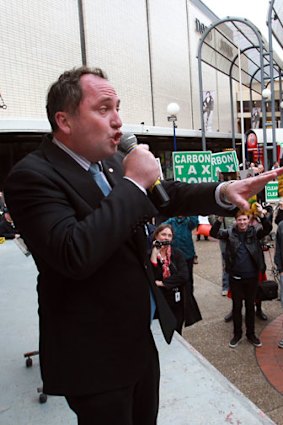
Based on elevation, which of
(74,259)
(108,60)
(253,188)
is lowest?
(74,259)

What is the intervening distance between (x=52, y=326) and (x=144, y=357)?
0.30 metres

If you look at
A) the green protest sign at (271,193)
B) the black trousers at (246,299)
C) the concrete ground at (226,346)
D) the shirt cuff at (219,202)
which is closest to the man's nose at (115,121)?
the shirt cuff at (219,202)

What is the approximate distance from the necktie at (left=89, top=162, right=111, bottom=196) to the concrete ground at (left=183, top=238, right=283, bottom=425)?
9.77 ft

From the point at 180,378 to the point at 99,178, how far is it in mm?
2048

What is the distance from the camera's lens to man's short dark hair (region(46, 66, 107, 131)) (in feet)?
3.62

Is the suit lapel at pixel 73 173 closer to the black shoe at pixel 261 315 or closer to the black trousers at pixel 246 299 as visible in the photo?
the black trousers at pixel 246 299

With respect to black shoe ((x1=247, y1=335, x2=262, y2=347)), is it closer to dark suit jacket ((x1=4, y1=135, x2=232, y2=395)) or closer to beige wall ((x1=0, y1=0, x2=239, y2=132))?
dark suit jacket ((x1=4, y1=135, x2=232, y2=395))

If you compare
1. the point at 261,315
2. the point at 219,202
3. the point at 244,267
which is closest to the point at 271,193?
the point at 261,315

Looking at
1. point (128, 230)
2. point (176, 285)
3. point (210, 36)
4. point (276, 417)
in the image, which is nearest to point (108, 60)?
point (210, 36)

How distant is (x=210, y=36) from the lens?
14.7 m

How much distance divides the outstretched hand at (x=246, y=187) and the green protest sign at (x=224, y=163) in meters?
5.49

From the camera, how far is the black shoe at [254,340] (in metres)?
4.72

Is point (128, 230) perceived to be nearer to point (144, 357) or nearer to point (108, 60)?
point (144, 357)

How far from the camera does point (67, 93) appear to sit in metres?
1.11
